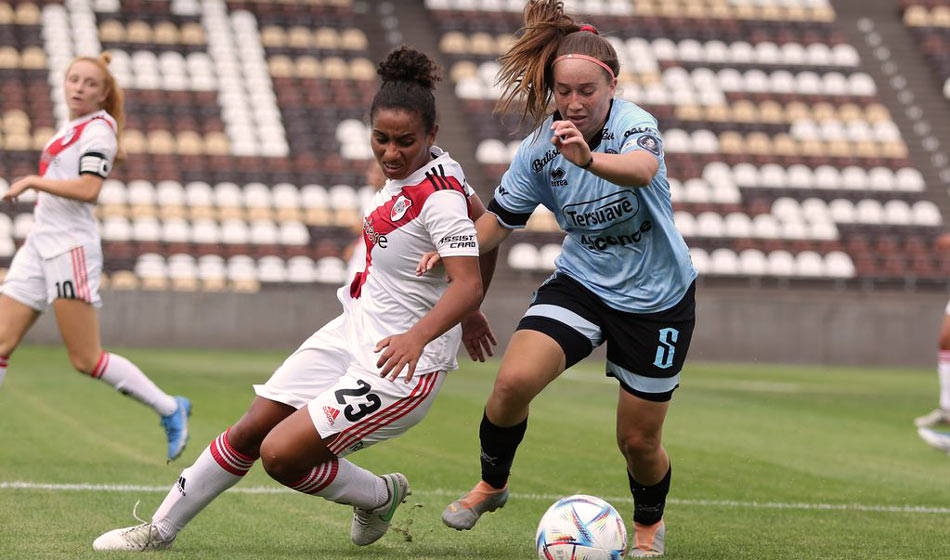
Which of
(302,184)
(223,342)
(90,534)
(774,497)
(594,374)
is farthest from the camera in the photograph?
(302,184)

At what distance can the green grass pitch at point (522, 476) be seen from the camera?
5.42 m

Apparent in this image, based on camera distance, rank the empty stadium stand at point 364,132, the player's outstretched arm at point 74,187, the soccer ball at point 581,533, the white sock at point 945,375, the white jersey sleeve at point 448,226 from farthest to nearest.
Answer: the empty stadium stand at point 364,132 → the white sock at point 945,375 → the player's outstretched arm at point 74,187 → the soccer ball at point 581,533 → the white jersey sleeve at point 448,226

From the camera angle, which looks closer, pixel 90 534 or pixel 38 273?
pixel 90 534

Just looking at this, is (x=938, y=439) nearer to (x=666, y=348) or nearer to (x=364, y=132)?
(x=666, y=348)

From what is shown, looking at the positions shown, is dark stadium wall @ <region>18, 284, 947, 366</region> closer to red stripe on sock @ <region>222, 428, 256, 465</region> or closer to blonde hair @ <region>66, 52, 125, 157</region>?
blonde hair @ <region>66, 52, 125, 157</region>

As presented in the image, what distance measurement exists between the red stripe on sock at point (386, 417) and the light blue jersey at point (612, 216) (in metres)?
0.81

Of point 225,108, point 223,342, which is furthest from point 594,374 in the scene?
point 225,108

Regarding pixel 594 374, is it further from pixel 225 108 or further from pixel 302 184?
pixel 225 108

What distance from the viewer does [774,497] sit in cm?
730

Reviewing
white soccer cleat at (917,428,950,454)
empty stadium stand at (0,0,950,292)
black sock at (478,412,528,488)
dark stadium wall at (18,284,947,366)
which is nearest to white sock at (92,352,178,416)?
black sock at (478,412,528,488)

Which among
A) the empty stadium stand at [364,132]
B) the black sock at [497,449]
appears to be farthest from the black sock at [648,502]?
the empty stadium stand at [364,132]

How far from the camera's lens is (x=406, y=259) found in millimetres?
4777

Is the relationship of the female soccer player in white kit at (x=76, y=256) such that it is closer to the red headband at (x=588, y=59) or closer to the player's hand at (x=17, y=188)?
the player's hand at (x=17, y=188)

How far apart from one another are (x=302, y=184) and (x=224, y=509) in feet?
57.9
